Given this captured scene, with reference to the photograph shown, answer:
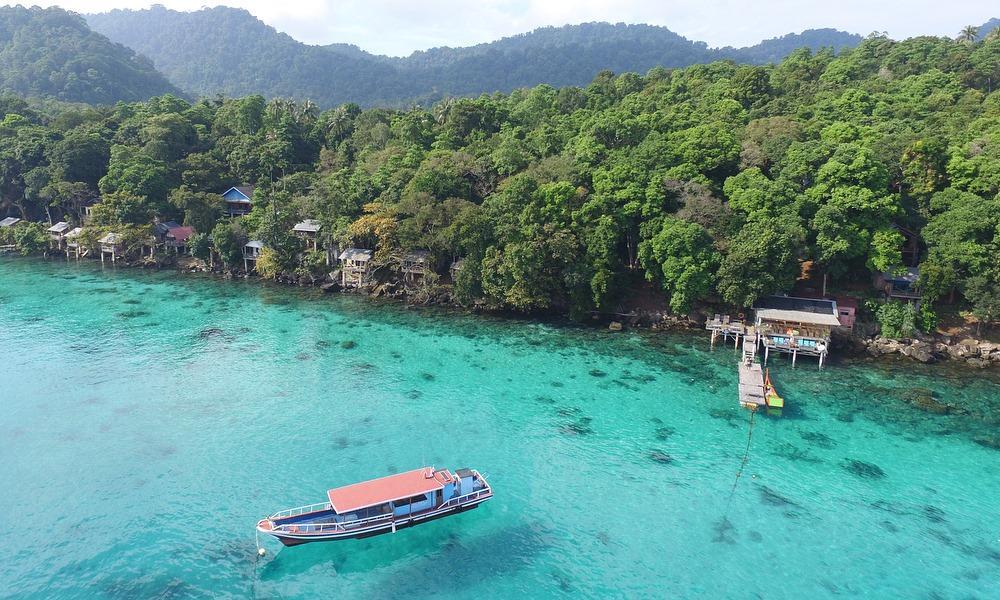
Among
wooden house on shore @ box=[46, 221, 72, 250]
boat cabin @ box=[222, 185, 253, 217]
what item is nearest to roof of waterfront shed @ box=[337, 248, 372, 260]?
boat cabin @ box=[222, 185, 253, 217]

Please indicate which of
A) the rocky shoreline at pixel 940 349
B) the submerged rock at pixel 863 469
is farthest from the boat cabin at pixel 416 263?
the rocky shoreline at pixel 940 349

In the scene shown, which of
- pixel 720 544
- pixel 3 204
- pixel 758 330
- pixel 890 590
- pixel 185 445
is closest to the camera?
pixel 890 590

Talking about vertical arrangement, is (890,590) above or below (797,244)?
below

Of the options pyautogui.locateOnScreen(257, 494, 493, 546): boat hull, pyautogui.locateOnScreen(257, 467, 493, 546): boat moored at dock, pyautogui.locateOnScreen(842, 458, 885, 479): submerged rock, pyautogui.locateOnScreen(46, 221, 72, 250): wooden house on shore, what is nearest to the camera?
pyautogui.locateOnScreen(257, 494, 493, 546): boat hull

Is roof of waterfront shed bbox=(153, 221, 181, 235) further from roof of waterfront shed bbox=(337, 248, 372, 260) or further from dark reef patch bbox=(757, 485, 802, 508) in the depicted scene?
dark reef patch bbox=(757, 485, 802, 508)

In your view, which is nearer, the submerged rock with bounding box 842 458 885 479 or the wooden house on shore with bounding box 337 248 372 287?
the submerged rock with bounding box 842 458 885 479

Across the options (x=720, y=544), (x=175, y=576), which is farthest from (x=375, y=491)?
(x=720, y=544)

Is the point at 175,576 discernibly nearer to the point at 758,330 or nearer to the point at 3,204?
the point at 758,330

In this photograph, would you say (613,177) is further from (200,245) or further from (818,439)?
(200,245)
